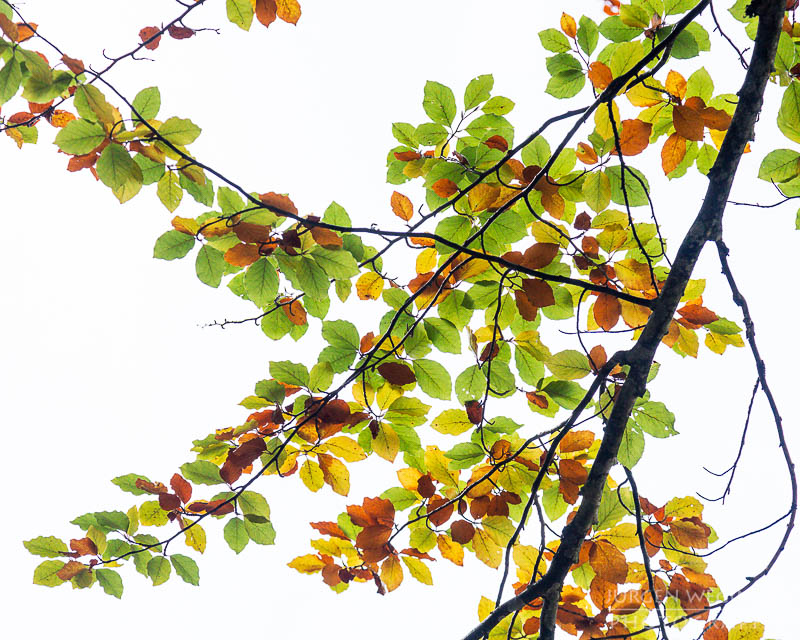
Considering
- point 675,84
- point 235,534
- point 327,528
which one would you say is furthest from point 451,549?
point 675,84

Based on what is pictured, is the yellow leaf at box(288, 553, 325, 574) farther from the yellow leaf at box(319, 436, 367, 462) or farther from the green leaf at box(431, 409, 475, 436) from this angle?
the green leaf at box(431, 409, 475, 436)

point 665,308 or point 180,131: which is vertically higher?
point 180,131

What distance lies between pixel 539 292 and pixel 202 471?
88cm

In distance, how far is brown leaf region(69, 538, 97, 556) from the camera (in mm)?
1346

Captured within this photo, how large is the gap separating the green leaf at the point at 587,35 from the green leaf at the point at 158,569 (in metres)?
1.70

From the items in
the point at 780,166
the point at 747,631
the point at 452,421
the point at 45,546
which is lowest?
the point at 747,631

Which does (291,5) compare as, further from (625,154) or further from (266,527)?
(266,527)

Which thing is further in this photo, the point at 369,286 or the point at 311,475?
the point at 369,286

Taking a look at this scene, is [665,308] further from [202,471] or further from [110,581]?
[110,581]

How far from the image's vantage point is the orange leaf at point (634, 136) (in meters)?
1.35

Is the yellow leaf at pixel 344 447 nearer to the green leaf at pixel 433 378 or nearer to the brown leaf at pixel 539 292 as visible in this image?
the green leaf at pixel 433 378

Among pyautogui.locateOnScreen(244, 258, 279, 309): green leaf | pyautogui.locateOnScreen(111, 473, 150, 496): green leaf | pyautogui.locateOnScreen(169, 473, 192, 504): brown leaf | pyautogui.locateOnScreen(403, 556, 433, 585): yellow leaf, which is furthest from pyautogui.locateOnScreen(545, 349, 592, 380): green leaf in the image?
pyautogui.locateOnScreen(111, 473, 150, 496): green leaf

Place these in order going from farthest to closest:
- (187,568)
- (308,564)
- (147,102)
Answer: (308,564) < (187,568) < (147,102)

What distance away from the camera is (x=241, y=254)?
1165mm
